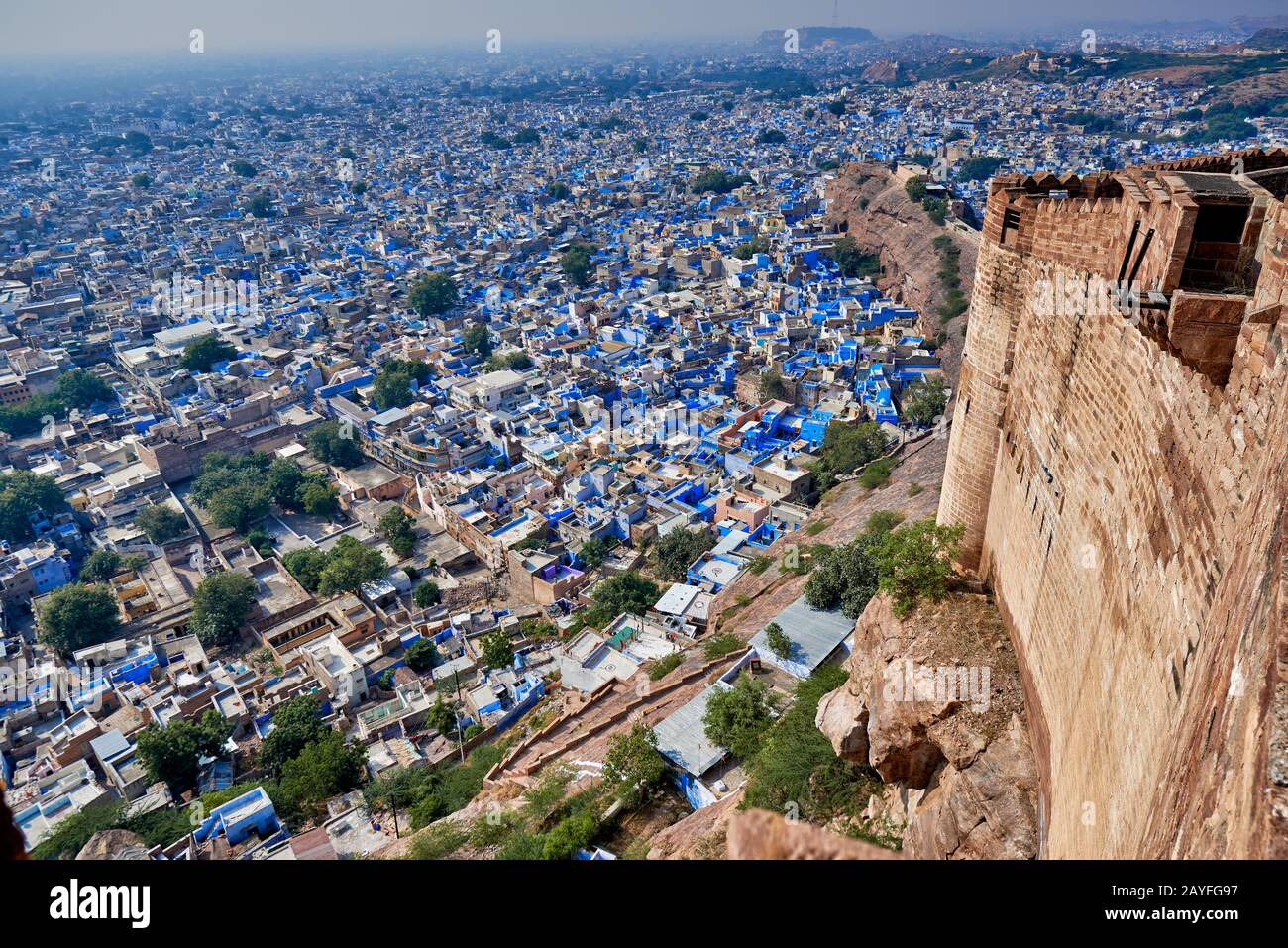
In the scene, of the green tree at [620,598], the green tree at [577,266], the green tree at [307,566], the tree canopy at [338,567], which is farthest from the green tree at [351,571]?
the green tree at [577,266]

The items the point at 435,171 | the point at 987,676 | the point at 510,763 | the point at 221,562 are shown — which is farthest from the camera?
the point at 435,171

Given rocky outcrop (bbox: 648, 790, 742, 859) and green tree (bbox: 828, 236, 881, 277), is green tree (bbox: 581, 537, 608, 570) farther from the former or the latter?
green tree (bbox: 828, 236, 881, 277)

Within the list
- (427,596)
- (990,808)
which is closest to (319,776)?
(427,596)

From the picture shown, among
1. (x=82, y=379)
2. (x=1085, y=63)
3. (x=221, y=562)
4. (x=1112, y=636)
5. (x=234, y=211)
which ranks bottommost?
(x=221, y=562)

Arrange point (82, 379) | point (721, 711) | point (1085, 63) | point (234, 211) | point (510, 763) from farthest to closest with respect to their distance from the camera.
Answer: point (1085, 63), point (234, 211), point (82, 379), point (510, 763), point (721, 711)

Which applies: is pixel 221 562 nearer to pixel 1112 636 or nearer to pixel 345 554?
pixel 345 554

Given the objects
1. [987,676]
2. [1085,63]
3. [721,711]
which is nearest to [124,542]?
[721,711]

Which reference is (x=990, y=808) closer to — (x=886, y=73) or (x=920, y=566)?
(x=920, y=566)

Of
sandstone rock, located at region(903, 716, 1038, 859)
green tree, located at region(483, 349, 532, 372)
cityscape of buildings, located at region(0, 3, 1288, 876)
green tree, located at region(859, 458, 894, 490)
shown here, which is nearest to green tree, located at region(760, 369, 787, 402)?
cityscape of buildings, located at region(0, 3, 1288, 876)
